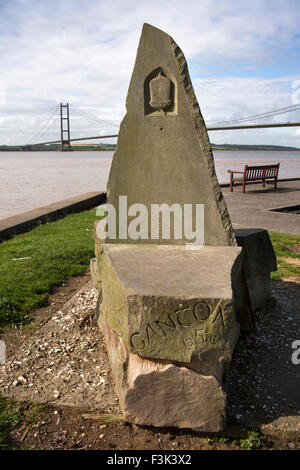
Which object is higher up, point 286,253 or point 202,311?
point 202,311

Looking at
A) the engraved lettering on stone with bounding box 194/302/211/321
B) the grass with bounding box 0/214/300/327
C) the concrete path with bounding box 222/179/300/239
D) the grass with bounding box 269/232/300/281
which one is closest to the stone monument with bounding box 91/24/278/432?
the engraved lettering on stone with bounding box 194/302/211/321

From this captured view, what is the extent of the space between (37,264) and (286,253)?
9.92 feet

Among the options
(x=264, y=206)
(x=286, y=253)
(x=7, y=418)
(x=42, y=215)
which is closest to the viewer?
(x=7, y=418)

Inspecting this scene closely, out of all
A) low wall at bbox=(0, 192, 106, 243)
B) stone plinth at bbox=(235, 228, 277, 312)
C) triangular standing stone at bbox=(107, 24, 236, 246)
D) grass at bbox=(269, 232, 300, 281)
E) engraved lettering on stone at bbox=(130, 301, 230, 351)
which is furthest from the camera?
low wall at bbox=(0, 192, 106, 243)

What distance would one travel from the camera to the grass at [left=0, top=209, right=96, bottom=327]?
3572 mm

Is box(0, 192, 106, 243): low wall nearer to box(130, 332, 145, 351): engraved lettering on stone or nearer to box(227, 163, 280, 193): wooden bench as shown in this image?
box(227, 163, 280, 193): wooden bench

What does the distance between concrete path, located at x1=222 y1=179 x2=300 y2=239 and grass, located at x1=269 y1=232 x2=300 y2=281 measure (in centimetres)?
52

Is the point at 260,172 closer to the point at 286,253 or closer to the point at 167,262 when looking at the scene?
the point at 286,253

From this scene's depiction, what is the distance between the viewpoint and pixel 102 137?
33.7 m

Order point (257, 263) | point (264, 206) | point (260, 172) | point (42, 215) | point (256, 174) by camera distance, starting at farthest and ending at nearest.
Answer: point (260, 172) → point (256, 174) → point (264, 206) → point (42, 215) → point (257, 263)

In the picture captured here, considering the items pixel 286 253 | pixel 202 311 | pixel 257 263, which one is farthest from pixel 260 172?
pixel 202 311

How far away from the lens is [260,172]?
11.6 m

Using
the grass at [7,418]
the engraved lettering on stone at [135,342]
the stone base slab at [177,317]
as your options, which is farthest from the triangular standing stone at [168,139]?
the grass at [7,418]

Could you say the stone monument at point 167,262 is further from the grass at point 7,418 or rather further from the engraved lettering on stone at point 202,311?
the grass at point 7,418
